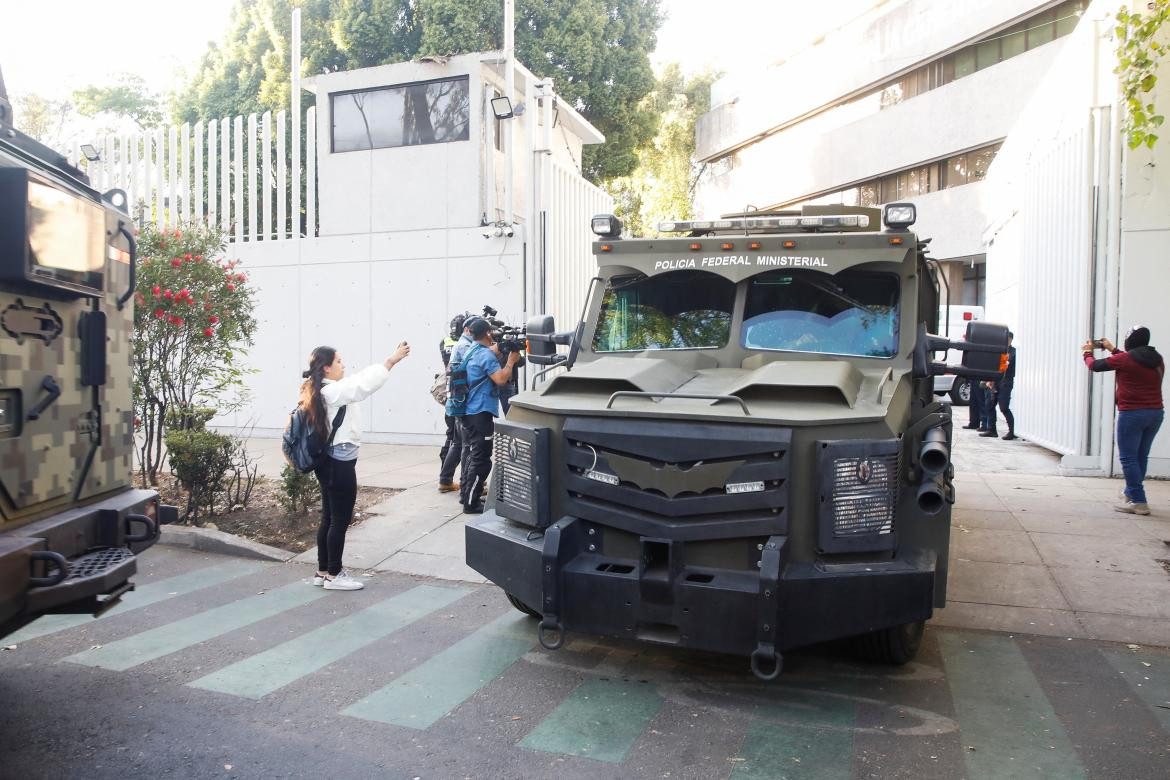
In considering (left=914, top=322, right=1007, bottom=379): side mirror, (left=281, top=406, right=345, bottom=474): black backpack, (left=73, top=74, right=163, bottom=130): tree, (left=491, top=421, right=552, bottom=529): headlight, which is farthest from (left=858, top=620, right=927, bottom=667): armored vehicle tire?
Answer: (left=73, top=74, right=163, bottom=130): tree

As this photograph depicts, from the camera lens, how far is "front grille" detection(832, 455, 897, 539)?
406 centimetres

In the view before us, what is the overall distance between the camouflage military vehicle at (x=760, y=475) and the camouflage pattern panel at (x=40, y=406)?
2051 millimetres

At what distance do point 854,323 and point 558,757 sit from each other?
10.3ft

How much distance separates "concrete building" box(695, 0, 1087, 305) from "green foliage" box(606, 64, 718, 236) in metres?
0.86

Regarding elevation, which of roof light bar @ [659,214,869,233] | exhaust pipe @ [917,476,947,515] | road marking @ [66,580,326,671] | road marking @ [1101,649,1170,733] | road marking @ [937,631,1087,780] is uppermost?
roof light bar @ [659,214,869,233]

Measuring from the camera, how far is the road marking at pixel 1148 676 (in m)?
4.47

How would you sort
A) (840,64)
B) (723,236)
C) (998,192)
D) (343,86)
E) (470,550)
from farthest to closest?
1. (840,64)
2. (998,192)
3. (343,86)
4. (723,236)
5. (470,550)

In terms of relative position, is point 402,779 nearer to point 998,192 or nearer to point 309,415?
point 309,415

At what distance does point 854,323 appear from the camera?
18.0ft

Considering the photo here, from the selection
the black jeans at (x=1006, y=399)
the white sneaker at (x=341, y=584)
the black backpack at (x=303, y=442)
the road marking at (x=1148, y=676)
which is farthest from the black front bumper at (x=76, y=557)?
the black jeans at (x=1006, y=399)

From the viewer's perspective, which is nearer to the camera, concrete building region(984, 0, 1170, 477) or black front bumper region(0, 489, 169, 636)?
black front bumper region(0, 489, 169, 636)

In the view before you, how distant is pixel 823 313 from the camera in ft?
18.3

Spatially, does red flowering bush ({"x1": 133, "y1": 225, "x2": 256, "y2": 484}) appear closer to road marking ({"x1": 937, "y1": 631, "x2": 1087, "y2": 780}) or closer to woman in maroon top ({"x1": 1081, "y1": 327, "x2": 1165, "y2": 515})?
road marking ({"x1": 937, "y1": 631, "x2": 1087, "y2": 780})

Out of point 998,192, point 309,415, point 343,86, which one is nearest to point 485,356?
point 309,415
